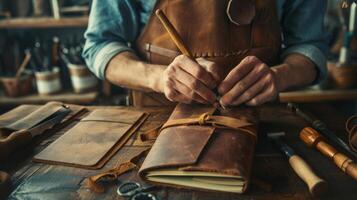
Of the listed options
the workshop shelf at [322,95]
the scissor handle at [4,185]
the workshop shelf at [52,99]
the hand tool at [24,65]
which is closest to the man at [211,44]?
the scissor handle at [4,185]

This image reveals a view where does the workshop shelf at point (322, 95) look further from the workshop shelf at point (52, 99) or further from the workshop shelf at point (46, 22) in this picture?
the workshop shelf at point (46, 22)

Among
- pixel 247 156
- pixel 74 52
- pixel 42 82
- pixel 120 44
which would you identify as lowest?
pixel 42 82

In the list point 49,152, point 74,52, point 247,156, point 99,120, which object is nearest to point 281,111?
point 247,156

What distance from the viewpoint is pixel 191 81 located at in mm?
1012

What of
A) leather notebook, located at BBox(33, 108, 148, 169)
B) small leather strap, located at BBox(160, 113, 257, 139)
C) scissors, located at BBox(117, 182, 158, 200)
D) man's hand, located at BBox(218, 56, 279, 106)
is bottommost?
leather notebook, located at BBox(33, 108, 148, 169)

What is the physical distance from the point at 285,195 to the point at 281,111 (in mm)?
526

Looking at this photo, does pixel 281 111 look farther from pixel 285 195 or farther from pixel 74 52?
pixel 74 52

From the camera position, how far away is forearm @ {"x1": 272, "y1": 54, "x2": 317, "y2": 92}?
3.89ft

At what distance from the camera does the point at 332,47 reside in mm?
2479

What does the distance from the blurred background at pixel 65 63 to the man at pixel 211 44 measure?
103 cm

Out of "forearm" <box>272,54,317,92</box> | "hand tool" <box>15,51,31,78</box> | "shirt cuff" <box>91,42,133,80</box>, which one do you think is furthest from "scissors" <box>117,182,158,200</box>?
"hand tool" <box>15,51,31,78</box>

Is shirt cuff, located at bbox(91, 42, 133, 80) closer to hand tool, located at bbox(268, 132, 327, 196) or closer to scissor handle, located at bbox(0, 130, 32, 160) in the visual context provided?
Answer: scissor handle, located at bbox(0, 130, 32, 160)

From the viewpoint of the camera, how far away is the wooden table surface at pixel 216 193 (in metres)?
0.74

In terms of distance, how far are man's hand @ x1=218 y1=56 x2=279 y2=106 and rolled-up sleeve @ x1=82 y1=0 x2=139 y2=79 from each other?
539mm
